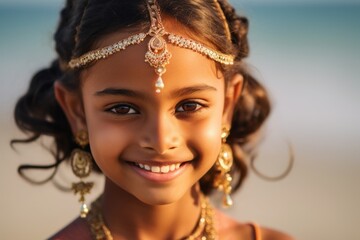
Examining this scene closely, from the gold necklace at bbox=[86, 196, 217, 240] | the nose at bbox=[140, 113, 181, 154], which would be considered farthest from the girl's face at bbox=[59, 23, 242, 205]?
the gold necklace at bbox=[86, 196, 217, 240]

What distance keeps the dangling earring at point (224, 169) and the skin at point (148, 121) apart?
190mm

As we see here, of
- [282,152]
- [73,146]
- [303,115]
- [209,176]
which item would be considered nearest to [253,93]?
[209,176]

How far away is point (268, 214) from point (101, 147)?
8.06 feet

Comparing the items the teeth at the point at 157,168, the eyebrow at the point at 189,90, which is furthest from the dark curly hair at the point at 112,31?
the teeth at the point at 157,168

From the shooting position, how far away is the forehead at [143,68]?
8.20 feet

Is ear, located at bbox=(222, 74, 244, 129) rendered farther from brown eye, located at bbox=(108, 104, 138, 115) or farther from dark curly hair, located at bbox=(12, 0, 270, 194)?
brown eye, located at bbox=(108, 104, 138, 115)

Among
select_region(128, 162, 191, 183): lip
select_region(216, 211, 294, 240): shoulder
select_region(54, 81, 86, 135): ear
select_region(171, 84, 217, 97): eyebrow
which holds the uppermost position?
select_region(171, 84, 217, 97): eyebrow

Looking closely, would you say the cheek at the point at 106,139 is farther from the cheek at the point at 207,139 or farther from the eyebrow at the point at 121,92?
the cheek at the point at 207,139

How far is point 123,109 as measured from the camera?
8.51 feet

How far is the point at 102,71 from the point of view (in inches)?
103

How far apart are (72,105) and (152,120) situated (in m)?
0.54

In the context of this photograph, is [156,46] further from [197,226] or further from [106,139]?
[197,226]

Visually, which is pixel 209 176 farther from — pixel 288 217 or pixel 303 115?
pixel 303 115

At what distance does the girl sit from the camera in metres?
2.53
